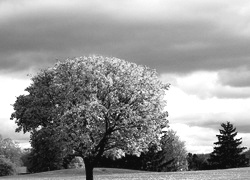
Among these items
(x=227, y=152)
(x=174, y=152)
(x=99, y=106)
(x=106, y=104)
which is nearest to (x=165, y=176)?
(x=106, y=104)

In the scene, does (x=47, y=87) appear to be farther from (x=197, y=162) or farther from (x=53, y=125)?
(x=197, y=162)

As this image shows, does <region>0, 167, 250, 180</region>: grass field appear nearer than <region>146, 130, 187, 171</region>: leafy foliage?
Yes

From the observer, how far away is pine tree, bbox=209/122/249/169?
12544 cm

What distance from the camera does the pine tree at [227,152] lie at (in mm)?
125438

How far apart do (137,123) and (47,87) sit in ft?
35.9

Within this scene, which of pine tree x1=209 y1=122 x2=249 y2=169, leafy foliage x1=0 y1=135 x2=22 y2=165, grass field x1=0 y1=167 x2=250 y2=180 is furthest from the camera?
leafy foliage x1=0 y1=135 x2=22 y2=165

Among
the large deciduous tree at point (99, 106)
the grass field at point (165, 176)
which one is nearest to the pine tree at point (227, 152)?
the grass field at point (165, 176)

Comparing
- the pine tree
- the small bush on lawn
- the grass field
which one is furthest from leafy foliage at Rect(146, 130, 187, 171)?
the grass field

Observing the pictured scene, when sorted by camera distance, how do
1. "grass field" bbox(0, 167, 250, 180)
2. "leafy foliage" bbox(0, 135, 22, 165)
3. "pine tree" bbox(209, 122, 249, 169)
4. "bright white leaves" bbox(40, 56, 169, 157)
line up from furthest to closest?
1. "leafy foliage" bbox(0, 135, 22, 165)
2. "pine tree" bbox(209, 122, 249, 169)
3. "grass field" bbox(0, 167, 250, 180)
4. "bright white leaves" bbox(40, 56, 169, 157)

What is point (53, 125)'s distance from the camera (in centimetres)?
4616

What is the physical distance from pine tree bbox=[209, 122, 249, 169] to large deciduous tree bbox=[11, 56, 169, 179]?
8010cm

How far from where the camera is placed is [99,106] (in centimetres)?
4416

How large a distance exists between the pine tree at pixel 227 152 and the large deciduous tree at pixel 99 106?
80104mm

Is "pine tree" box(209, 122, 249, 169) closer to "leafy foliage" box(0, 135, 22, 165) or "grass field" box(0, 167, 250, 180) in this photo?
"grass field" box(0, 167, 250, 180)
